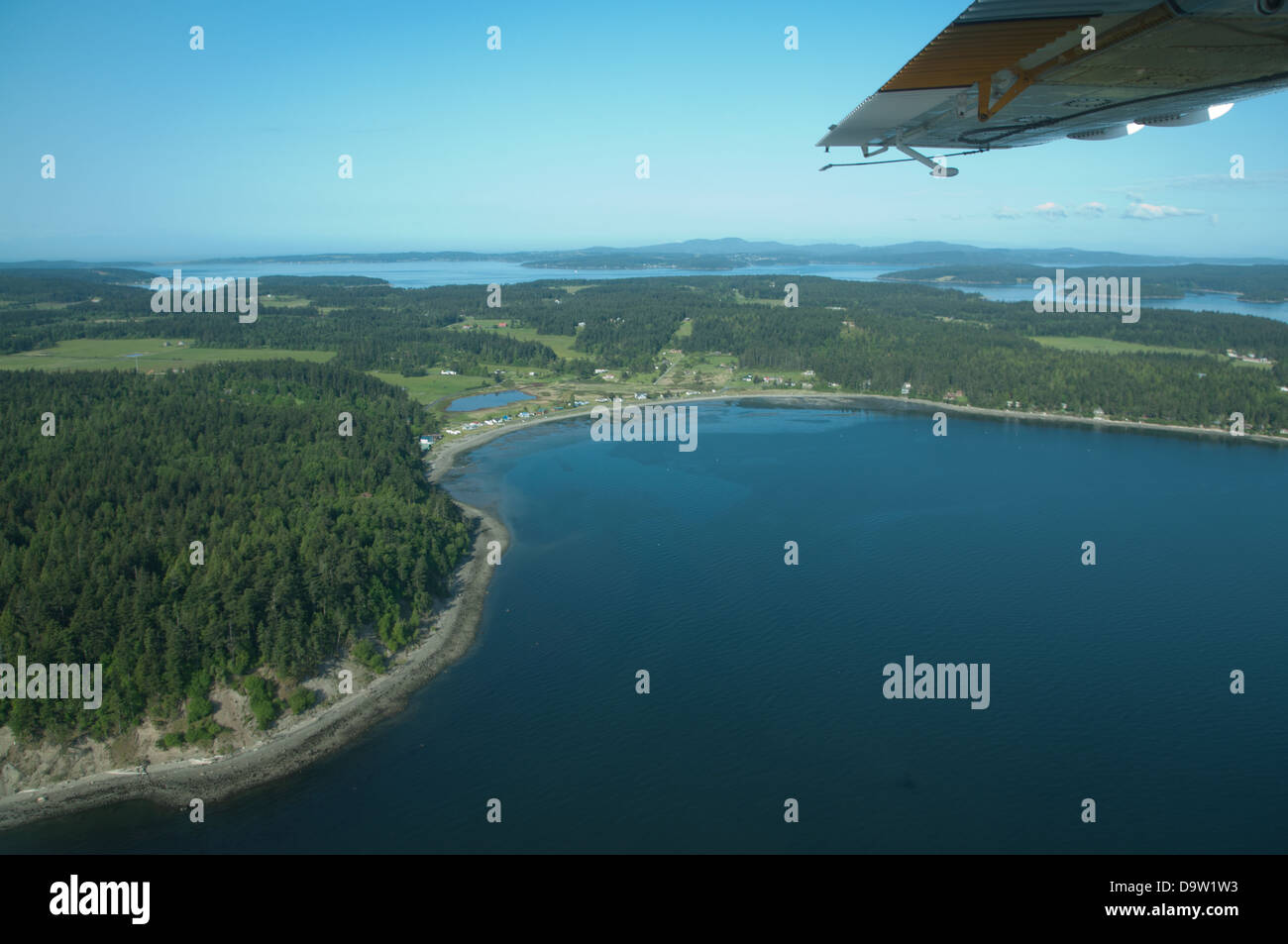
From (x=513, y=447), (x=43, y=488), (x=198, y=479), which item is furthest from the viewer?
(x=513, y=447)

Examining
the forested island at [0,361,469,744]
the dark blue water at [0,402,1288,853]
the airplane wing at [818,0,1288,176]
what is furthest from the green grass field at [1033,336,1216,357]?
the airplane wing at [818,0,1288,176]

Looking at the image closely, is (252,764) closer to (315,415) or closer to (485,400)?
(315,415)

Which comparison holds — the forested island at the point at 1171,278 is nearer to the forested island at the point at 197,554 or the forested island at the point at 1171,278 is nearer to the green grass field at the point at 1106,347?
the green grass field at the point at 1106,347

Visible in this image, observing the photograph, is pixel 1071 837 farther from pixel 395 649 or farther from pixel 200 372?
pixel 200 372

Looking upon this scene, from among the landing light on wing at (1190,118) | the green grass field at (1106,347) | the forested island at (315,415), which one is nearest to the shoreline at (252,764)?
the forested island at (315,415)

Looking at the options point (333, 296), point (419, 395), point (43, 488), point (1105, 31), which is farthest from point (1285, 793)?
point (333, 296)

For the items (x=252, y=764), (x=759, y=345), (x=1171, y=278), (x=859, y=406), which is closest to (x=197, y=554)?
(x=252, y=764)
